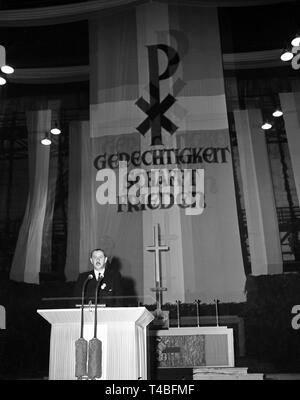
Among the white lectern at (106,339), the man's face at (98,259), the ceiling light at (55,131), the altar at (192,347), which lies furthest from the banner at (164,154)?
the white lectern at (106,339)

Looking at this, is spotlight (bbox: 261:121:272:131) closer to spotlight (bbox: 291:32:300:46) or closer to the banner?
the banner

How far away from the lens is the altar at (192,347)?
5.32 m

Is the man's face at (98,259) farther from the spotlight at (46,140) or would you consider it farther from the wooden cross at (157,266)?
the spotlight at (46,140)

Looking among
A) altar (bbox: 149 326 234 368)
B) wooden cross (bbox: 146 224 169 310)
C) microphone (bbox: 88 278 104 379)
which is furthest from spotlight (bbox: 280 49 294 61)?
microphone (bbox: 88 278 104 379)

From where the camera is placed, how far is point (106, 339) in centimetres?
315

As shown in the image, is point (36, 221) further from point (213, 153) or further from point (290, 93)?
point (290, 93)

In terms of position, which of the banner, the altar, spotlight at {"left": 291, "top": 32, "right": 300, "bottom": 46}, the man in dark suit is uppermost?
spotlight at {"left": 291, "top": 32, "right": 300, "bottom": 46}

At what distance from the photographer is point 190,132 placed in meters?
6.66

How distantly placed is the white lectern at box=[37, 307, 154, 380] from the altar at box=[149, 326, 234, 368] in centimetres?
213

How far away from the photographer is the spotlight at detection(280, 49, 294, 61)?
689cm

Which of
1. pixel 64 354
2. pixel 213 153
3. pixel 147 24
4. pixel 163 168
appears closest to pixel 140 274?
pixel 163 168

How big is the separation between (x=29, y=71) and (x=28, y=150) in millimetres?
1209

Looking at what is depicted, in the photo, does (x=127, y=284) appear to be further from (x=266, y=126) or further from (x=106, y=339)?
(x=106, y=339)

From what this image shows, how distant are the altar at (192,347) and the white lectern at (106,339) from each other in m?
2.13
